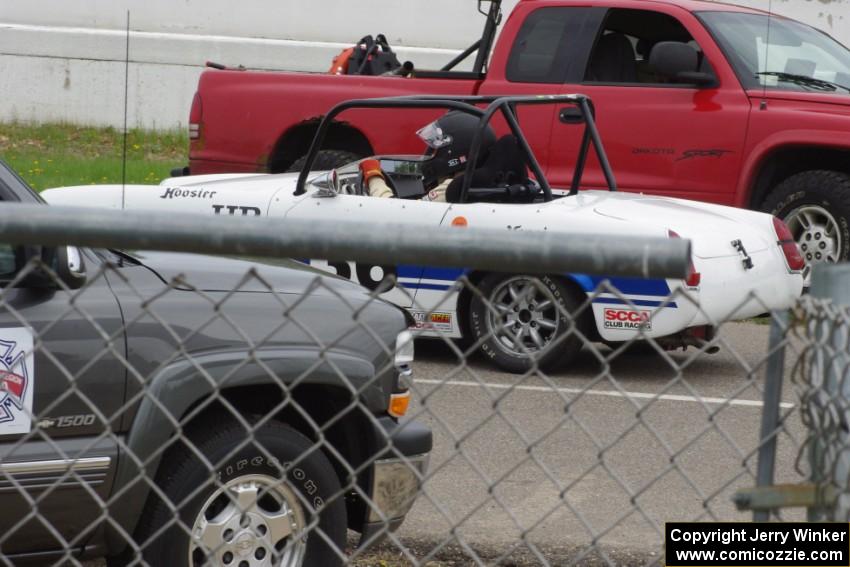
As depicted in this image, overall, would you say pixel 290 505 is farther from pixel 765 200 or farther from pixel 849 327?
pixel 765 200

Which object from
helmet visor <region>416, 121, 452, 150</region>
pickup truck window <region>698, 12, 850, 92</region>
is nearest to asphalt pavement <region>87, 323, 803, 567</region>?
helmet visor <region>416, 121, 452, 150</region>

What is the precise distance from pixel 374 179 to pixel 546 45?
2.71 m

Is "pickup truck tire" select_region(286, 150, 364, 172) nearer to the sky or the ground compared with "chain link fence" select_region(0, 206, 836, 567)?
nearer to the ground

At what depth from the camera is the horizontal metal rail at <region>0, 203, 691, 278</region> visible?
2.20 meters

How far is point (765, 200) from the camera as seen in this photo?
974cm

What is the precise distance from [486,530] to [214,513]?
5.52 feet

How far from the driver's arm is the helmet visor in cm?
35

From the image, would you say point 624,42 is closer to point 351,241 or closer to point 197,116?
point 197,116

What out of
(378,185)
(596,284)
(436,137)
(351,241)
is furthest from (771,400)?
(436,137)

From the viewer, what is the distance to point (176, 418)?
3.81 metres

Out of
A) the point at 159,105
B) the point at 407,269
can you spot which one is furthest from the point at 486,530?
the point at 159,105

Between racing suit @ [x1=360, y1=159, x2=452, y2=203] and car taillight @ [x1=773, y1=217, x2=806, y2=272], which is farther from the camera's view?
racing suit @ [x1=360, y1=159, x2=452, y2=203]

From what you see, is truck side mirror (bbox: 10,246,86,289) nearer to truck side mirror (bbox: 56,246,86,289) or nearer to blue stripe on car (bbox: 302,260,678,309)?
truck side mirror (bbox: 56,246,86,289)

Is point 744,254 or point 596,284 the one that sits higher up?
point 744,254
